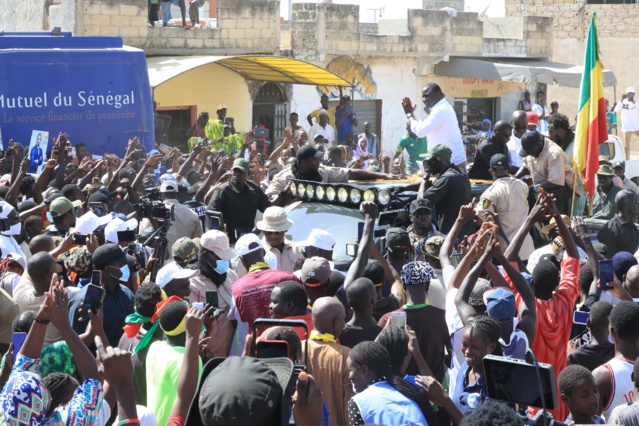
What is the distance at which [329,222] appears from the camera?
8.86 m

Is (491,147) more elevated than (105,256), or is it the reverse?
(491,147)

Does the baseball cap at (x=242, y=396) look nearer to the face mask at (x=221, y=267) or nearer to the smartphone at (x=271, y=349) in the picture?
the smartphone at (x=271, y=349)

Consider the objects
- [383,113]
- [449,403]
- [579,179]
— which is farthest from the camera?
[383,113]

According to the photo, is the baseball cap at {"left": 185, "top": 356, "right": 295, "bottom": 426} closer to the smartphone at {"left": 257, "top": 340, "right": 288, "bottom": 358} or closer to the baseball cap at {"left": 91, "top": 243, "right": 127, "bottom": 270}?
the smartphone at {"left": 257, "top": 340, "right": 288, "bottom": 358}

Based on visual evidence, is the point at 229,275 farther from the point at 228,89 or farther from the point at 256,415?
the point at 228,89

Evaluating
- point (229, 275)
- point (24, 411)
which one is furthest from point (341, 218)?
point (24, 411)

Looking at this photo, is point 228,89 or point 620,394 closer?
point 620,394

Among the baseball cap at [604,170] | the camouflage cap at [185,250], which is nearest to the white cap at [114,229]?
Result: the camouflage cap at [185,250]

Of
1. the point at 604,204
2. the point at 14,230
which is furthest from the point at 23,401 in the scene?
the point at 604,204

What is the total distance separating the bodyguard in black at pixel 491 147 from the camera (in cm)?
1002

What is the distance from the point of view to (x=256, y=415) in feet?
9.82

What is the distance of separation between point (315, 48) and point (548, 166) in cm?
1350

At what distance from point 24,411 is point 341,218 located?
5298 millimetres

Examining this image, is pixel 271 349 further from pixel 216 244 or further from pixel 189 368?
pixel 216 244
